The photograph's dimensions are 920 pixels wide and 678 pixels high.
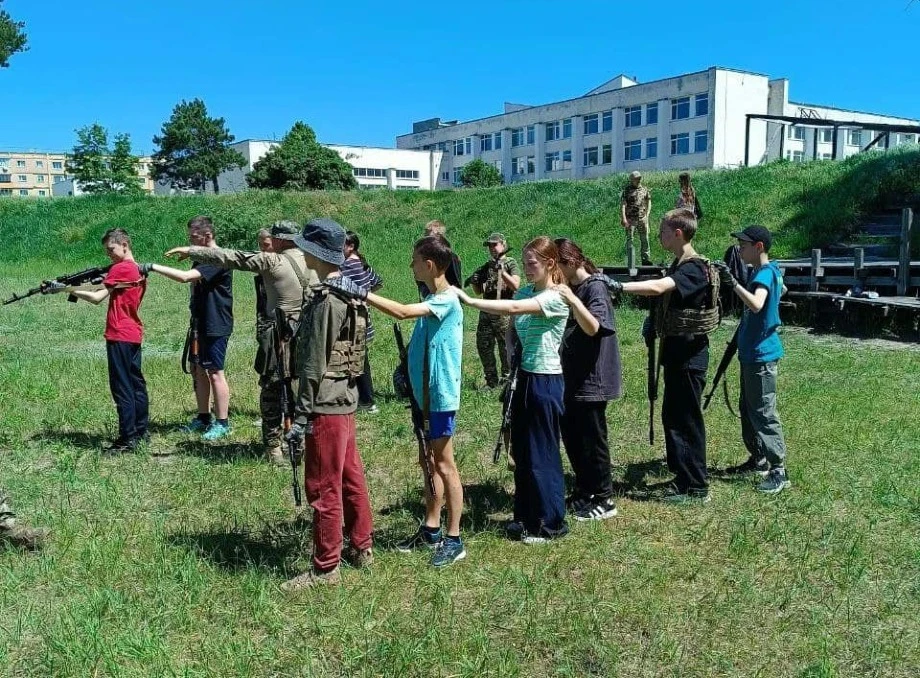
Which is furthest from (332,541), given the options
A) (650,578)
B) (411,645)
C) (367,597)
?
(650,578)

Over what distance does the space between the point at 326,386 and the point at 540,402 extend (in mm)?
1292

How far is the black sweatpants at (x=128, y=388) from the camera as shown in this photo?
6.18 m

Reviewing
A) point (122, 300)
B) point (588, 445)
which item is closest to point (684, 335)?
point (588, 445)

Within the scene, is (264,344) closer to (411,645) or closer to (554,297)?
(554,297)

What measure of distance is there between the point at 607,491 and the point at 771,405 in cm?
139

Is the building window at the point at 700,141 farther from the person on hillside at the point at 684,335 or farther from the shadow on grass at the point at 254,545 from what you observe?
the shadow on grass at the point at 254,545

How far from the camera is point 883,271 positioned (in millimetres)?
13188

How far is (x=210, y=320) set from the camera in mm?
6480

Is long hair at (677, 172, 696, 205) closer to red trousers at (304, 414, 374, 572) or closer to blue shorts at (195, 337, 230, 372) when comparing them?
blue shorts at (195, 337, 230, 372)

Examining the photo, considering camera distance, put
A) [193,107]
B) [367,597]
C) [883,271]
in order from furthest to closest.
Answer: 1. [193,107]
2. [883,271]
3. [367,597]

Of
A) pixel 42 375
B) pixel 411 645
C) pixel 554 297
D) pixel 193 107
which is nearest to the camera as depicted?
pixel 411 645

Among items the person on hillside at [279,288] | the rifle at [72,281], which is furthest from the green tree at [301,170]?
the person on hillside at [279,288]

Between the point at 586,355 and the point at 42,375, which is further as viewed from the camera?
the point at 42,375

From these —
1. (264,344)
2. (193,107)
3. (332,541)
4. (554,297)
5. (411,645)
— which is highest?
(193,107)
